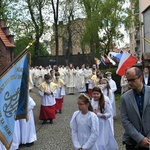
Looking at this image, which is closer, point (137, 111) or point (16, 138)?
point (137, 111)

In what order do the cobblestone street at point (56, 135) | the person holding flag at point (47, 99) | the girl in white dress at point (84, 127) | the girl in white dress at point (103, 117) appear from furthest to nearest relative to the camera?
the person holding flag at point (47, 99), the cobblestone street at point (56, 135), the girl in white dress at point (103, 117), the girl in white dress at point (84, 127)

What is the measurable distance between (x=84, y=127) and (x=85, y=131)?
0.21 ft

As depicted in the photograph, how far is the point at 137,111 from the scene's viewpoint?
438 cm

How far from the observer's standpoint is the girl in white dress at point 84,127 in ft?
17.7

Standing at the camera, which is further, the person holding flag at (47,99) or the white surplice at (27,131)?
the person holding flag at (47,99)

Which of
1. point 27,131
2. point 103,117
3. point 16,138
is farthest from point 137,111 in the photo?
point 27,131

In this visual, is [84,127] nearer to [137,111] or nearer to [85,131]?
[85,131]

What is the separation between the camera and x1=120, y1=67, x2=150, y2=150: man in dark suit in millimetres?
4316

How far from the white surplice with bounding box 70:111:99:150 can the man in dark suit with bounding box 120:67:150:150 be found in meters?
1.01

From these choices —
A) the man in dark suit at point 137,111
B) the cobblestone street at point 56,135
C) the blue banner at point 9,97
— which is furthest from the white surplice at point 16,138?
A: the man in dark suit at point 137,111

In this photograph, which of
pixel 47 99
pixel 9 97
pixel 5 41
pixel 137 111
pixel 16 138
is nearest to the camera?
pixel 137 111

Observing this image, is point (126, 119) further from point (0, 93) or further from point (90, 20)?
point (90, 20)

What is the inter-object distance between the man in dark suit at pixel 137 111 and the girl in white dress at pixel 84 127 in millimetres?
1012

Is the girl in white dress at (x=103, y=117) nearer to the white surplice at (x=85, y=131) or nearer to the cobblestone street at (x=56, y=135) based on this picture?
the white surplice at (x=85, y=131)
